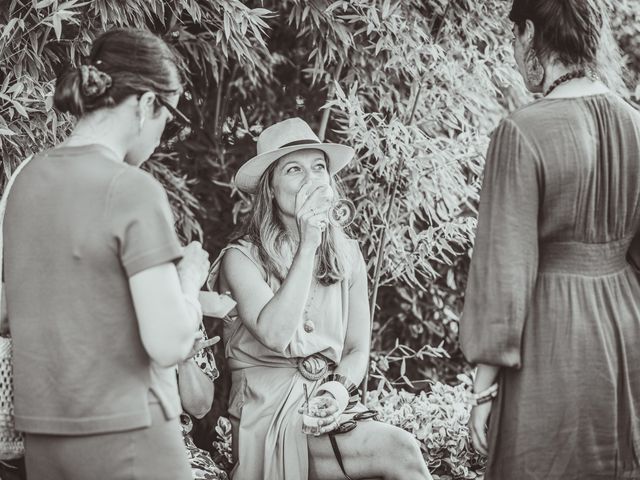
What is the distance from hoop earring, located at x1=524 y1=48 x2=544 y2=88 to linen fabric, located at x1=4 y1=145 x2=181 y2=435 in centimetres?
103

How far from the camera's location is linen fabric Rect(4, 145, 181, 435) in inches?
72.7

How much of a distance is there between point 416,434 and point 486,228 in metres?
1.87

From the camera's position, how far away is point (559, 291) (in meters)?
2.17

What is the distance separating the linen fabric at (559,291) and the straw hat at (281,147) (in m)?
1.19

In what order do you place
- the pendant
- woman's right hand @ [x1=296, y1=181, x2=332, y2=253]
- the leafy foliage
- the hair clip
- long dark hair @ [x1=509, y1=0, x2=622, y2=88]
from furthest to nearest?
the leafy foliage, the pendant, woman's right hand @ [x1=296, y1=181, x2=332, y2=253], long dark hair @ [x1=509, y1=0, x2=622, y2=88], the hair clip

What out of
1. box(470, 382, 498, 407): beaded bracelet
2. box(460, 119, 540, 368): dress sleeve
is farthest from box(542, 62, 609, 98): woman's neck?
box(470, 382, 498, 407): beaded bracelet

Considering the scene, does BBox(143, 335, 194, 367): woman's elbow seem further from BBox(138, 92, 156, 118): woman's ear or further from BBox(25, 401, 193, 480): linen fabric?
BBox(138, 92, 156, 118): woman's ear

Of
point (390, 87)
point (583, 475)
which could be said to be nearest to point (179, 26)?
point (390, 87)

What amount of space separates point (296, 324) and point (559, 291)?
1061 millimetres

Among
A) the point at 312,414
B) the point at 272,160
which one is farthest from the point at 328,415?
the point at 272,160

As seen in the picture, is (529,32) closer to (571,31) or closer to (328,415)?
(571,31)

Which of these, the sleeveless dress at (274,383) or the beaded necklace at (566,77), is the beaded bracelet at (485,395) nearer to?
the beaded necklace at (566,77)

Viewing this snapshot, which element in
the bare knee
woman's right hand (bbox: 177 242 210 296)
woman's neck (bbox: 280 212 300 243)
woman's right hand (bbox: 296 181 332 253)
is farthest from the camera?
woman's neck (bbox: 280 212 300 243)

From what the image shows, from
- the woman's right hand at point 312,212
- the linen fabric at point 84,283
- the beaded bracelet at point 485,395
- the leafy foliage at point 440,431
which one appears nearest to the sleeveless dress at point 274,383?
the woman's right hand at point 312,212
